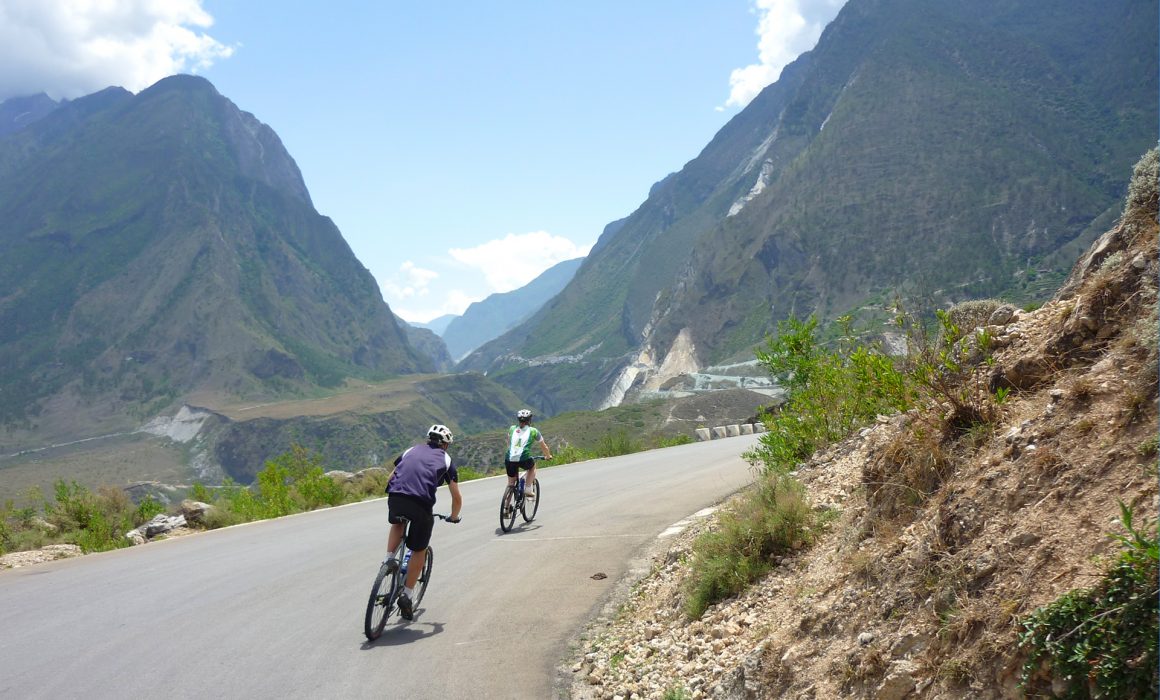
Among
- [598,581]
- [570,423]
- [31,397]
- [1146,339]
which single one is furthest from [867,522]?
[31,397]

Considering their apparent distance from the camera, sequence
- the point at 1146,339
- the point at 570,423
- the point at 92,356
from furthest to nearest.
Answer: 1. the point at 92,356
2. the point at 570,423
3. the point at 1146,339

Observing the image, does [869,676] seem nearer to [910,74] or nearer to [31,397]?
[910,74]

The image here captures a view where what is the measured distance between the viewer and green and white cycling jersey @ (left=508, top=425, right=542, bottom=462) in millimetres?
12438

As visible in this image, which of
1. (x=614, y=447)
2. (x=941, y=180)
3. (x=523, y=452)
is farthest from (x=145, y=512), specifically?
(x=941, y=180)

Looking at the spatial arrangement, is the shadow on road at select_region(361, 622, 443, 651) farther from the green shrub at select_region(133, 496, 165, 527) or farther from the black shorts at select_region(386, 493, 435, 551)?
the green shrub at select_region(133, 496, 165, 527)

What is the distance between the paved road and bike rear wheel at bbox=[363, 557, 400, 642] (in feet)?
0.43

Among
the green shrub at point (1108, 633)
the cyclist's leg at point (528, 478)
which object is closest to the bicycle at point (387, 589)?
the cyclist's leg at point (528, 478)

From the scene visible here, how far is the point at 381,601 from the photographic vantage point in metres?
7.12

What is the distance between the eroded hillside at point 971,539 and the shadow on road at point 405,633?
166 cm

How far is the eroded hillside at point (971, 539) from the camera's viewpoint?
348 centimetres

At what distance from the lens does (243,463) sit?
13312 centimetres

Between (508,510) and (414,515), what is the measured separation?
192 inches

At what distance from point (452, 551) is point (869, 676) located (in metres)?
7.79

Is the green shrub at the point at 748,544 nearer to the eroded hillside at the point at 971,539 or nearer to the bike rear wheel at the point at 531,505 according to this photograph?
the eroded hillside at the point at 971,539
